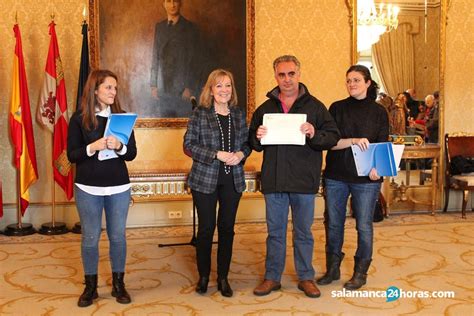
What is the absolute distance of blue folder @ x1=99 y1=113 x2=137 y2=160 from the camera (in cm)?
307

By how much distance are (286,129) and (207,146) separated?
1.77 ft

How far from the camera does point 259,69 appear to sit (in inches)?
238

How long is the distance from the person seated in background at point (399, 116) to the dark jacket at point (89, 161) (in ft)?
13.7

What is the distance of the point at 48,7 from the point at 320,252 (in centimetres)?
385

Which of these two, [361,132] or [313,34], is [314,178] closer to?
[361,132]

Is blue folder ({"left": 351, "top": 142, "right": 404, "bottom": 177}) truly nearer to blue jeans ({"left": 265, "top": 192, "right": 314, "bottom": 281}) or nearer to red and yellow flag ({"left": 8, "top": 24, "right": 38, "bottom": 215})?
blue jeans ({"left": 265, "top": 192, "right": 314, "bottom": 281})

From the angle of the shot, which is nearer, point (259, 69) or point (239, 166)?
point (239, 166)

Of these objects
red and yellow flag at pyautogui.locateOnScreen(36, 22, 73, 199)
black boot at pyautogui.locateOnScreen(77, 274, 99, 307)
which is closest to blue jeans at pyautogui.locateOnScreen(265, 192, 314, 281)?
black boot at pyautogui.locateOnScreen(77, 274, 99, 307)

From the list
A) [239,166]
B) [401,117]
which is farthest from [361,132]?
[401,117]

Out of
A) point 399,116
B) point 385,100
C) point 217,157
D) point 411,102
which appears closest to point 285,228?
point 217,157

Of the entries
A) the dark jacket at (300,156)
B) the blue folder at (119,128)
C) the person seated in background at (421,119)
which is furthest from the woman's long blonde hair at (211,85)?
the person seated in background at (421,119)

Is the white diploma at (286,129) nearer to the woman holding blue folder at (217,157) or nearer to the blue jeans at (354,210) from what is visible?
the woman holding blue folder at (217,157)

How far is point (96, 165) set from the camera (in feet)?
10.5

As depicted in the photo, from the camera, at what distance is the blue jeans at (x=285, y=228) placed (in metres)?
3.47
